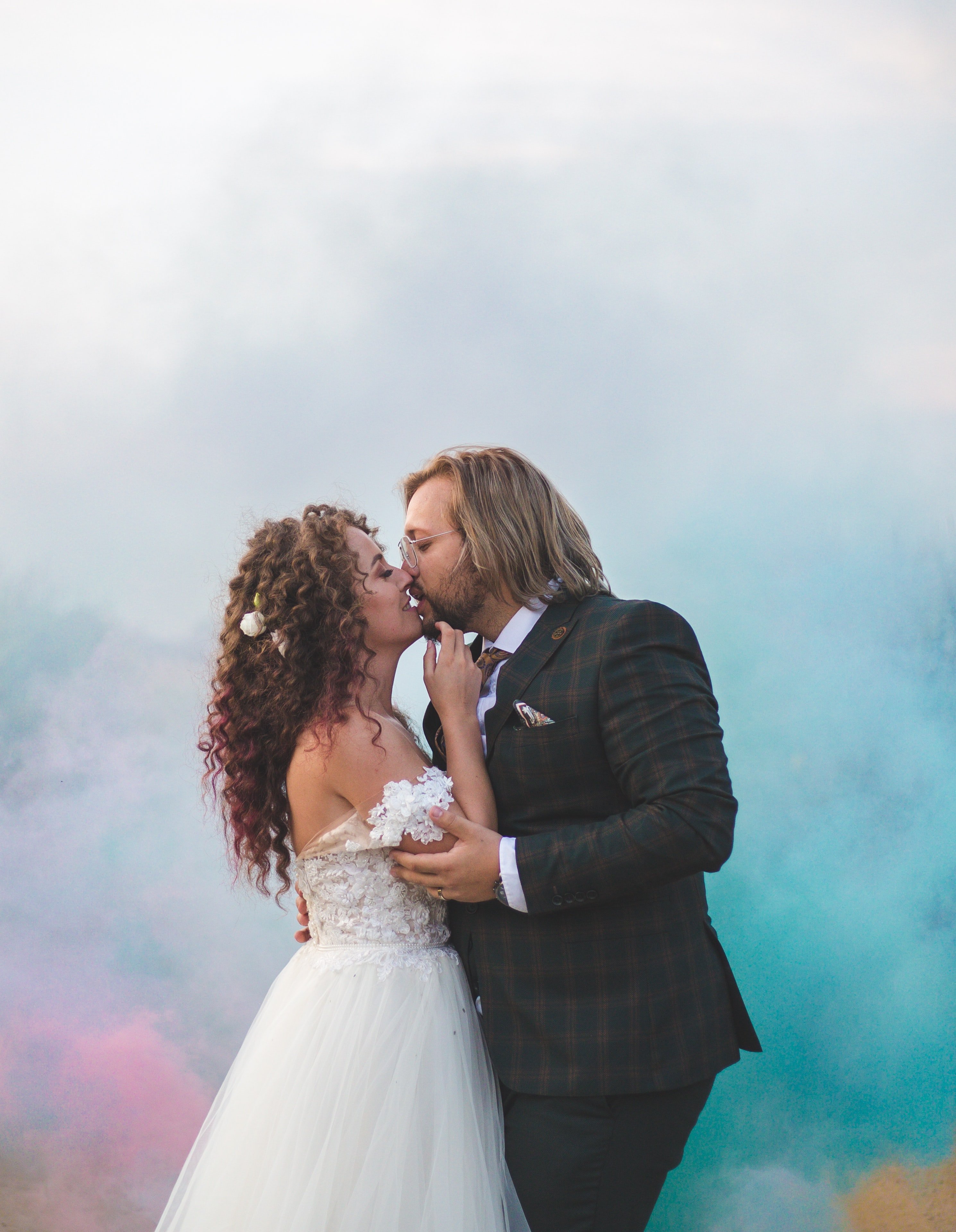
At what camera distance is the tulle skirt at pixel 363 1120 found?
1.73m

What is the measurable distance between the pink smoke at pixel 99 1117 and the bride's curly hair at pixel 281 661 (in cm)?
117

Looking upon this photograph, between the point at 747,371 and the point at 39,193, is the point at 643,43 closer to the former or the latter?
the point at 747,371

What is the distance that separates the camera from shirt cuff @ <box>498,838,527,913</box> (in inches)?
70.5

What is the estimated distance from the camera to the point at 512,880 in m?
1.80

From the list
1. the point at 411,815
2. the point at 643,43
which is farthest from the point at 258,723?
the point at 643,43

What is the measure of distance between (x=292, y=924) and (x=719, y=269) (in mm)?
2401

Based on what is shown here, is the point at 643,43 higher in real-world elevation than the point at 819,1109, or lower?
higher

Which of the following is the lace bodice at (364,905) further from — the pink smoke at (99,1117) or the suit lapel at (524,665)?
the pink smoke at (99,1117)

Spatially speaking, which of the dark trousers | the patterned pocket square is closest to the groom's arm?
the patterned pocket square

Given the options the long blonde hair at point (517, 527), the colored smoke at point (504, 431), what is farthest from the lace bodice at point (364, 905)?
the colored smoke at point (504, 431)

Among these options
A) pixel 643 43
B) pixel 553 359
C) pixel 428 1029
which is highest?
pixel 643 43

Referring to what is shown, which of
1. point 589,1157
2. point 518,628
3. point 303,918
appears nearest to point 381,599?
point 518,628

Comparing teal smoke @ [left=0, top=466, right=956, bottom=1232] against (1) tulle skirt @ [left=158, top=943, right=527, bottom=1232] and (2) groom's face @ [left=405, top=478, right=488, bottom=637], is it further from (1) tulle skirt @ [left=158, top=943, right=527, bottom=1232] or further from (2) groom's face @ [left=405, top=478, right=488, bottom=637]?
(1) tulle skirt @ [left=158, top=943, right=527, bottom=1232]

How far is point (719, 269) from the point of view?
3072mm
